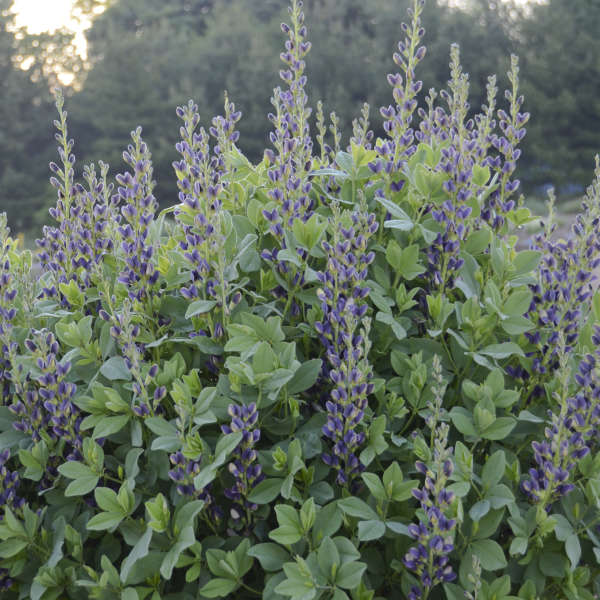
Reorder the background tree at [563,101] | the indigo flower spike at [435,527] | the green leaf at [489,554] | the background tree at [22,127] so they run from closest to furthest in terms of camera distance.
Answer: the indigo flower spike at [435,527]
the green leaf at [489,554]
the background tree at [563,101]
the background tree at [22,127]

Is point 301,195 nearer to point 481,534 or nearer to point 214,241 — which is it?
point 214,241

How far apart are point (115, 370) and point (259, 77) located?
29.3 meters

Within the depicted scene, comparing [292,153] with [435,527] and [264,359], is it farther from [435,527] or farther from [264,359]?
[435,527]

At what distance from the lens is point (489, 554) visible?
1600mm

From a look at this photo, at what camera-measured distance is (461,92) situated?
7.43 feet

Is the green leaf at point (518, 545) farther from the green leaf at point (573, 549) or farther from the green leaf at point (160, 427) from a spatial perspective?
the green leaf at point (160, 427)

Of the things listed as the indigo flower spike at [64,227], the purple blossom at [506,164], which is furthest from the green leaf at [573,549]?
the indigo flower spike at [64,227]

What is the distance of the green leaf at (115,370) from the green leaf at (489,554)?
0.94m

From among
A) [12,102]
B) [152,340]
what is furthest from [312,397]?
[12,102]

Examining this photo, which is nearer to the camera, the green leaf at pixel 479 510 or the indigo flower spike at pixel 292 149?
the green leaf at pixel 479 510

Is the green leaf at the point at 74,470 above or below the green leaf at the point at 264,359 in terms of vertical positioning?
below

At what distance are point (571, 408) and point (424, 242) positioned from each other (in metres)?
0.60

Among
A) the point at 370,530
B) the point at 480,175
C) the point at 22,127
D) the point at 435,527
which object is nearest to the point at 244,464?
the point at 370,530

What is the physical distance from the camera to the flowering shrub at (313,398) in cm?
160
